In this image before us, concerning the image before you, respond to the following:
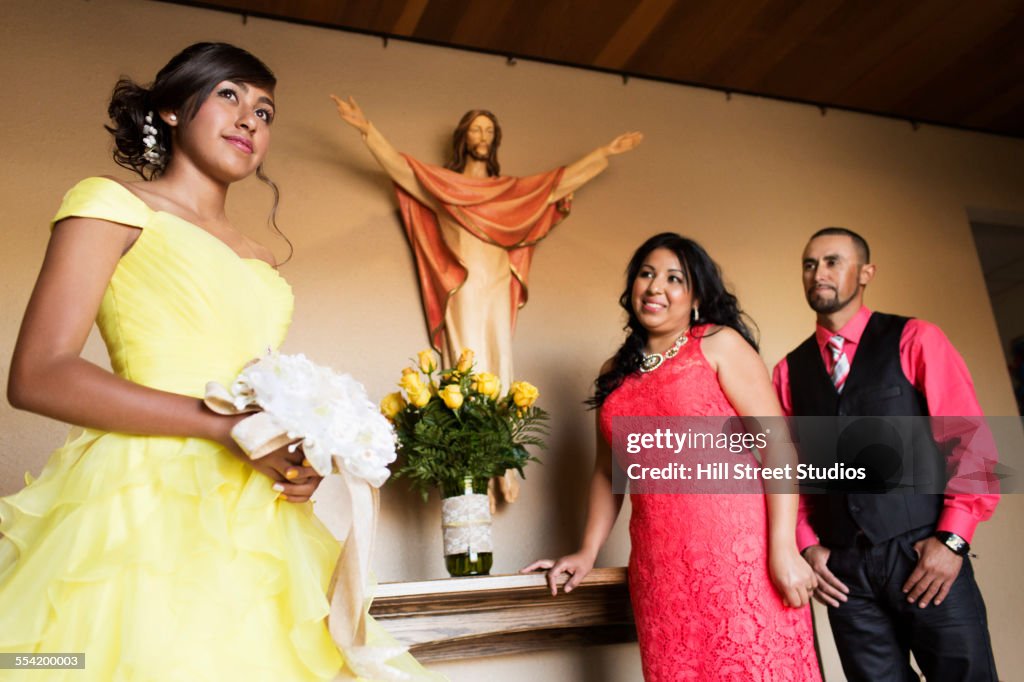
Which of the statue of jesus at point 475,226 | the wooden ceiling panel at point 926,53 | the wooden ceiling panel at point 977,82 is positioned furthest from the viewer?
the wooden ceiling panel at point 977,82

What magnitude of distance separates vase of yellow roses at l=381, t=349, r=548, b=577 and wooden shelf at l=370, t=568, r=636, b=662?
0.31 feet

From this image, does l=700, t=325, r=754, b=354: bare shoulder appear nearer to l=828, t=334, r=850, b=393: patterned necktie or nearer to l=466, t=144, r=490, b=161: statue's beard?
l=828, t=334, r=850, b=393: patterned necktie

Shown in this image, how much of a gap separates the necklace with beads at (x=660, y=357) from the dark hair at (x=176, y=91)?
1.16 m

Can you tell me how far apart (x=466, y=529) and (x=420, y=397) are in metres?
0.37

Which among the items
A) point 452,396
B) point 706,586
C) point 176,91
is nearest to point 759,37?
point 452,396

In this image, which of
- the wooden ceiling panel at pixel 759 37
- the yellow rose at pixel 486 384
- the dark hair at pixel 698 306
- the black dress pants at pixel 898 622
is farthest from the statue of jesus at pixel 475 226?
the black dress pants at pixel 898 622

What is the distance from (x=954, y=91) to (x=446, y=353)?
259 centimetres

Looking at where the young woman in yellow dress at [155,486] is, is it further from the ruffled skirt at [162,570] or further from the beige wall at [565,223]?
the beige wall at [565,223]

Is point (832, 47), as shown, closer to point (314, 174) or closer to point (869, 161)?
point (869, 161)

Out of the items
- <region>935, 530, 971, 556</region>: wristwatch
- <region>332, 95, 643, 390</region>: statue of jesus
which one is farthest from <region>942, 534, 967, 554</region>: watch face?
<region>332, 95, 643, 390</region>: statue of jesus

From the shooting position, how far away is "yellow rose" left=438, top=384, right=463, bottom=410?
2.39 m

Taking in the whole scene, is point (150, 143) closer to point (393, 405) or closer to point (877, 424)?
point (393, 405)

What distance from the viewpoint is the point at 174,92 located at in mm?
1352

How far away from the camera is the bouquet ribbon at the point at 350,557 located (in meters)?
1.04
